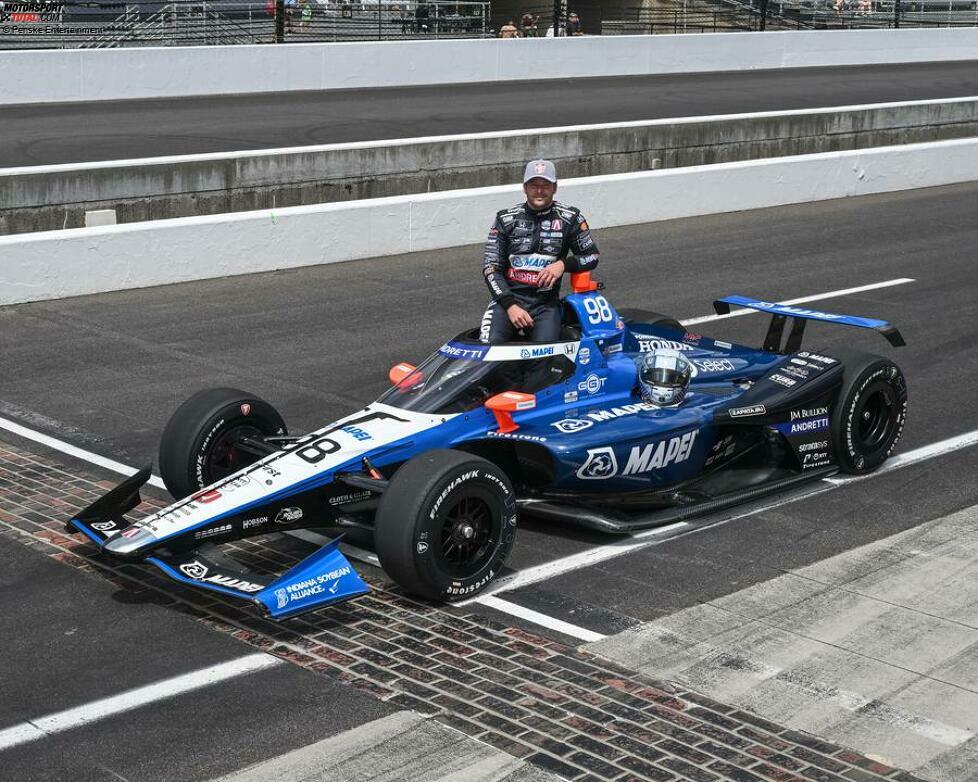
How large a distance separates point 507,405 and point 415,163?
42.2 feet

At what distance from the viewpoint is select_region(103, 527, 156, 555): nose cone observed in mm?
7129

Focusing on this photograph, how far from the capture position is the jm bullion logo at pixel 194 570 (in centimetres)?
708

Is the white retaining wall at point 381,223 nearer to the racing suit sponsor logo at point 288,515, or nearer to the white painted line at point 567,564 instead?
the racing suit sponsor logo at point 288,515

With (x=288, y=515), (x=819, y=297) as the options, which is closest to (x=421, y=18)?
(x=819, y=297)

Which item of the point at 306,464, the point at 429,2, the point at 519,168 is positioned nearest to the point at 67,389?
the point at 306,464

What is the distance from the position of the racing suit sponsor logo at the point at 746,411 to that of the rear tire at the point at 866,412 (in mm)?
623

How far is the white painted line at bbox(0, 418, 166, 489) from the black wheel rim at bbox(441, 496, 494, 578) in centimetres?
261

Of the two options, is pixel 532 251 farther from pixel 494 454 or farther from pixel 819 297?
pixel 819 297

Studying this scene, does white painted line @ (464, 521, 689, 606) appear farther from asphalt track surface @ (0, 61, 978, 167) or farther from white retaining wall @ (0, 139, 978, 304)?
asphalt track surface @ (0, 61, 978, 167)

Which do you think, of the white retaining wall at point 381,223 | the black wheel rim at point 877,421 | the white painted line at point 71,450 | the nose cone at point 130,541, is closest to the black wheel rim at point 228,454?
the white painted line at point 71,450

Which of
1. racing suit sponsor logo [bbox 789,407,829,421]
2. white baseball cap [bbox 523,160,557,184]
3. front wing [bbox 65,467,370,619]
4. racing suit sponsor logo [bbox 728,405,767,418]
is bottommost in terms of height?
front wing [bbox 65,467,370,619]

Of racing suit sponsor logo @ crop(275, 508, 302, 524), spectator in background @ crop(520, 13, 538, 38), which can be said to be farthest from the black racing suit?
spectator in background @ crop(520, 13, 538, 38)

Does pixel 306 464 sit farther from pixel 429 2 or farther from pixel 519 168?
pixel 429 2

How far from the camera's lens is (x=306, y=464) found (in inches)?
305
